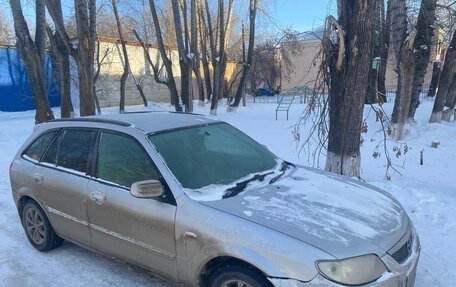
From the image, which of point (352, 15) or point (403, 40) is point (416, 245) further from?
point (403, 40)

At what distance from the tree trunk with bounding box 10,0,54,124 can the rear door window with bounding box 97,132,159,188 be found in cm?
972

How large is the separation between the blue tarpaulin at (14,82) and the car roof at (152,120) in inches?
811

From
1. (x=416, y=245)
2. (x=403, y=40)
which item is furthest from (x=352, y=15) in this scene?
(x=403, y=40)

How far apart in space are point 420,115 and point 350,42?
39.1 feet

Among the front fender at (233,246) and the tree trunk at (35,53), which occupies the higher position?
the tree trunk at (35,53)

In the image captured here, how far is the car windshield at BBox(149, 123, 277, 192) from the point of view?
10.1 ft

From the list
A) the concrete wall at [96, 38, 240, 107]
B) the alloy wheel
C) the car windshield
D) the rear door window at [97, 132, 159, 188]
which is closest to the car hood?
the car windshield

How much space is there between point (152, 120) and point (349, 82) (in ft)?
9.47

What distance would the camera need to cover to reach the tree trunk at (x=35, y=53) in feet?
38.4

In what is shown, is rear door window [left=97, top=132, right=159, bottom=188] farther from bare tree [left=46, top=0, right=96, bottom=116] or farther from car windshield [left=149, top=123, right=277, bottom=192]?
bare tree [left=46, top=0, right=96, bottom=116]

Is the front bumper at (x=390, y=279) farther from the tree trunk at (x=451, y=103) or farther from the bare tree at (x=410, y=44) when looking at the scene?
the tree trunk at (x=451, y=103)

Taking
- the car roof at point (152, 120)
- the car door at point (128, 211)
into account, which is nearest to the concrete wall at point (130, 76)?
the car roof at point (152, 120)

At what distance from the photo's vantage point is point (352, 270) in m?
2.27

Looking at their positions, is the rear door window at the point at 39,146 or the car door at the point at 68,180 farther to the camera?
the rear door window at the point at 39,146
